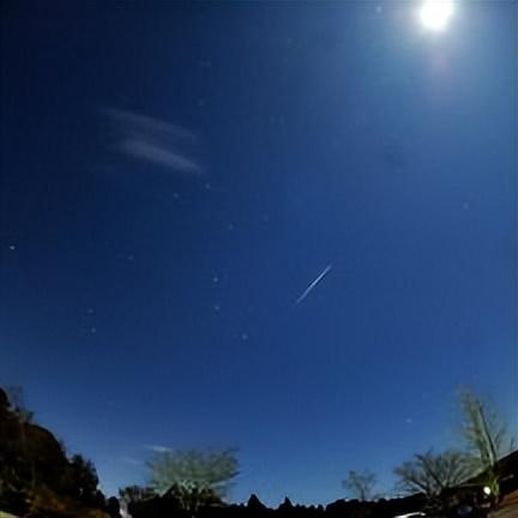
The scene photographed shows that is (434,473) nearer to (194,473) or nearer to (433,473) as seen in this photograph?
(433,473)

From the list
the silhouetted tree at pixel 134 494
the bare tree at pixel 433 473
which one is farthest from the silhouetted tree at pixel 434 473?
the silhouetted tree at pixel 134 494

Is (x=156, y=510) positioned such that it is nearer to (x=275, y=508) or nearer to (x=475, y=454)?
(x=275, y=508)

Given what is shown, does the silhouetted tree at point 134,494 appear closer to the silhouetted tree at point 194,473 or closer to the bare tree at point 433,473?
the silhouetted tree at point 194,473

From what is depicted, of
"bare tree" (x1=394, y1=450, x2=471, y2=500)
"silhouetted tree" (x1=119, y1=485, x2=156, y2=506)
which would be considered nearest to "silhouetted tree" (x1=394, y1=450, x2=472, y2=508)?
"bare tree" (x1=394, y1=450, x2=471, y2=500)

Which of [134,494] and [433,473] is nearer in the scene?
[134,494]

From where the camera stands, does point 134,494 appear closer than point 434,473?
Yes

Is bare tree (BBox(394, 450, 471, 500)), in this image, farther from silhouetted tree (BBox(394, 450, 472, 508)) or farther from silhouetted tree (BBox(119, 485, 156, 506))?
silhouetted tree (BBox(119, 485, 156, 506))

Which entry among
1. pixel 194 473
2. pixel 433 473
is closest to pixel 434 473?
pixel 433 473

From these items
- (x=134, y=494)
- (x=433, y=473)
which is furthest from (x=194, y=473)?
(x=433, y=473)

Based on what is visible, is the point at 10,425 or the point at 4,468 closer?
the point at 4,468

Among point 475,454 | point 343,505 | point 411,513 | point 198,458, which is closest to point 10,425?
point 198,458

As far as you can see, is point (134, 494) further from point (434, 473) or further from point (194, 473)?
point (434, 473)
